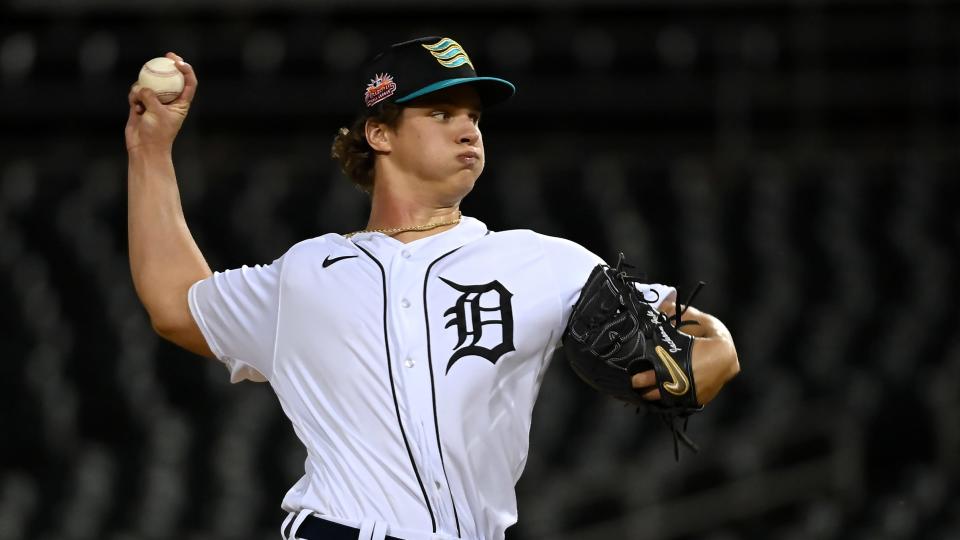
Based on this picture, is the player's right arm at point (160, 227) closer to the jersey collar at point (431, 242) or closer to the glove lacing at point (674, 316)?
the jersey collar at point (431, 242)

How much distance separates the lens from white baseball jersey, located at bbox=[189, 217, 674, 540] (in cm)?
227

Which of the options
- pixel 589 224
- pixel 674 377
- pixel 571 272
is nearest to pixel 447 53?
pixel 571 272

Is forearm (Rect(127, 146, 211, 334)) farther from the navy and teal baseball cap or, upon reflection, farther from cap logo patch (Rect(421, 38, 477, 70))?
cap logo patch (Rect(421, 38, 477, 70))

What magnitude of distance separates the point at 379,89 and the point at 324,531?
2.67ft

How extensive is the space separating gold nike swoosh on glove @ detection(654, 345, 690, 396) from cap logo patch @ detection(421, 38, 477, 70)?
639 mm

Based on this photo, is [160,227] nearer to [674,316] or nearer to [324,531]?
[324,531]

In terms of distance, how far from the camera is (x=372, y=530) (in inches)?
87.4

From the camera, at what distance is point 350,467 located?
2.29m

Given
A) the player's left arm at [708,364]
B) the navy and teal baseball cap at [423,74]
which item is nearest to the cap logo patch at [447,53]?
the navy and teal baseball cap at [423,74]

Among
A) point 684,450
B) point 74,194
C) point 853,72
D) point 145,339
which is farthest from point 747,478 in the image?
point 74,194

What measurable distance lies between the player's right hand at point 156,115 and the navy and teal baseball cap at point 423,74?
0.36 meters

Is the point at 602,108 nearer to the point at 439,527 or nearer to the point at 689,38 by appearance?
the point at 689,38

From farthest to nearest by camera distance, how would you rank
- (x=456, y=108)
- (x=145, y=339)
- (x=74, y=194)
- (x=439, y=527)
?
(x=74, y=194)
(x=145, y=339)
(x=456, y=108)
(x=439, y=527)

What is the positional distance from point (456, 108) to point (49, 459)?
12.4 ft
